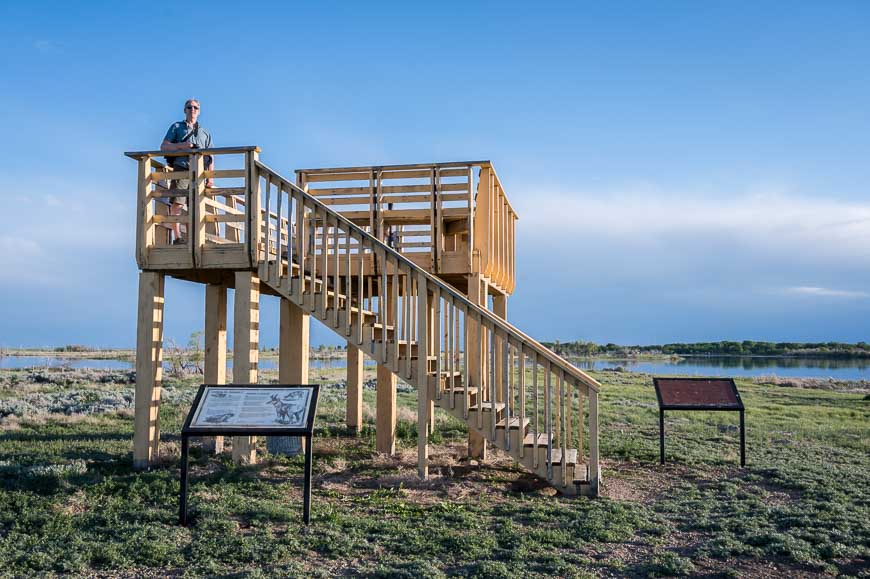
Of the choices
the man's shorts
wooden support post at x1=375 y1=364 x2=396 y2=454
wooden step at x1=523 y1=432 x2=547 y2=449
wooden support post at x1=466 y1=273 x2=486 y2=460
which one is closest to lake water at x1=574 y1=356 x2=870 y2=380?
wooden support post at x1=466 y1=273 x2=486 y2=460

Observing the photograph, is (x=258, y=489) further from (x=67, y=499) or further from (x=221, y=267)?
(x=221, y=267)

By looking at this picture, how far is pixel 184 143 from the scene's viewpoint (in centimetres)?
1043

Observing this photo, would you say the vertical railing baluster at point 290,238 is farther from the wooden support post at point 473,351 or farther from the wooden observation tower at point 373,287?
the wooden support post at point 473,351

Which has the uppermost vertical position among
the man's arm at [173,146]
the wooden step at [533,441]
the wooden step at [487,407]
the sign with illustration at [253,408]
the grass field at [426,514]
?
the man's arm at [173,146]

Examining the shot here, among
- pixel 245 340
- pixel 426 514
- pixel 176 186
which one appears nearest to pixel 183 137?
pixel 176 186

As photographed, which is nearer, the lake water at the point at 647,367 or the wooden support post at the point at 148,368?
the wooden support post at the point at 148,368

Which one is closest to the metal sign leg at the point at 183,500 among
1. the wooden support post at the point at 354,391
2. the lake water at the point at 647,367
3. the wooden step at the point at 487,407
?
the wooden step at the point at 487,407

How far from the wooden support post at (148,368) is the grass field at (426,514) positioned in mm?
403

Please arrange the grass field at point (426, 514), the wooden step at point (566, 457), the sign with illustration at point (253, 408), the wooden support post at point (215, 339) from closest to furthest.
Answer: the grass field at point (426, 514) → the sign with illustration at point (253, 408) → the wooden step at point (566, 457) → the wooden support post at point (215, 339)

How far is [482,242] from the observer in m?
11.3

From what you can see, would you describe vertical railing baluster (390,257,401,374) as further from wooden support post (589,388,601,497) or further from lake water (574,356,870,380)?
lake water (574,356,870,380)

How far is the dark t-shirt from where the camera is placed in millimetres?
10461

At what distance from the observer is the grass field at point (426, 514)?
598cm

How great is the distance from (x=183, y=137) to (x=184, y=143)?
0.10 m
